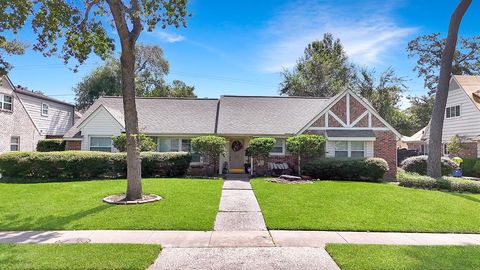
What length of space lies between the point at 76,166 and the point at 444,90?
63.4 ft

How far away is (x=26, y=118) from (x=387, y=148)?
2559 cm

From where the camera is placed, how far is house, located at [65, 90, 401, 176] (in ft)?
68.3

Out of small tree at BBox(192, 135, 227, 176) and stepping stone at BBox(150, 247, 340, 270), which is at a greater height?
small tree at BBox(192, 135, 227, 176)

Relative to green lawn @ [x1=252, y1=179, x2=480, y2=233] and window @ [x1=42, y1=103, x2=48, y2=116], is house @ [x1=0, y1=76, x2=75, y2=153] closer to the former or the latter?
window @ [x1=42, y1=103, x2=48, y2=116]

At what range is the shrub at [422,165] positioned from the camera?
752 inches

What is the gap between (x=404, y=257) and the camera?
6.36 metres

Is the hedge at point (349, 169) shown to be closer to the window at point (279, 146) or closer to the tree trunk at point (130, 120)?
the window at point (279, 146)

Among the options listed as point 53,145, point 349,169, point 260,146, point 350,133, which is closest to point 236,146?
point 260,146

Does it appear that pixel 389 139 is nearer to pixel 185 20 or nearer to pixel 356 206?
pixel 356 206

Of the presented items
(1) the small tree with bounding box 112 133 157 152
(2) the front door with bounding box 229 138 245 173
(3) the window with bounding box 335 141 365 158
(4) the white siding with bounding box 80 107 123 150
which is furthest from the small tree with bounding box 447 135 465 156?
(4) the white siding with bounding box 80 107 123 150

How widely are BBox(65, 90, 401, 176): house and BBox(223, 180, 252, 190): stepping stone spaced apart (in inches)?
164

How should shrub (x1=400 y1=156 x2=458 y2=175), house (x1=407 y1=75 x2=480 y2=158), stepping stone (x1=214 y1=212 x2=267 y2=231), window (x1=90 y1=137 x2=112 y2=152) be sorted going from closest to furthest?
stepping stone (x1=214 y1=212 x2=267 y2=231), shrub (x1=400 y1=156 x2=458 y2=175), window (x1=90 y1=137 x2=112 y2=152), house (x1=407 y1=75 x2=480 y2=158)

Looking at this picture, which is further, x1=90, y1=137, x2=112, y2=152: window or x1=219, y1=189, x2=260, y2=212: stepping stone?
x1=90, y1=137, x2=112, y2=152: window

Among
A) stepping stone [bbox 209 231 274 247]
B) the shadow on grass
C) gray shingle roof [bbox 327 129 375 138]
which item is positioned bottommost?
stepping stone [bbox 209 231 274 247]
